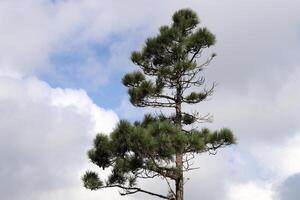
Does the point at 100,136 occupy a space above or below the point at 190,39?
below

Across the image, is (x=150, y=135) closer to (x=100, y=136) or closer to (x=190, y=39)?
(x=100, y=136)

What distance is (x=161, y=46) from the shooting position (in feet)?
64.5

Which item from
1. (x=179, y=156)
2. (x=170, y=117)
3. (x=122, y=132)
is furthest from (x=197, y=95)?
(x=122, y=132)

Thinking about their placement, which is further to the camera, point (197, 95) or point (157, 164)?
point (197, 95)

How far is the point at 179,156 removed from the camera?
59.8 ft

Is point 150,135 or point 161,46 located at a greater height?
point 161,46

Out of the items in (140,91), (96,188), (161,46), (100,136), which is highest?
(161,46)

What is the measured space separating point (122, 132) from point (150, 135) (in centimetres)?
86

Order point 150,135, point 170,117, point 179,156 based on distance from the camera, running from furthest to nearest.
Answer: point 170,117 < point 179,156 < point 150,135

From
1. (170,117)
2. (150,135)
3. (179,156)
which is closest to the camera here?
(150,135)

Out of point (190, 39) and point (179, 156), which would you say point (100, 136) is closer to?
point (179, 156)

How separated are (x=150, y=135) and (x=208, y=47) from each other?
→ 469cm

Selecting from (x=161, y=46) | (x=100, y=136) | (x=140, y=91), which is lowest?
(x=100, y=136)

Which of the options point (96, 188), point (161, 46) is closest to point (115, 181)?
point (96, 188)
